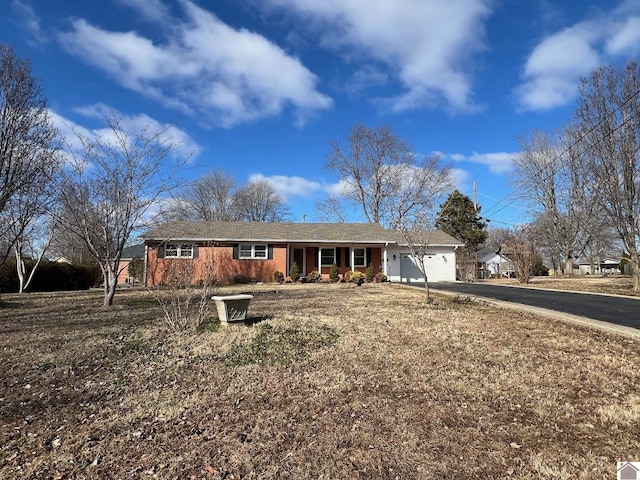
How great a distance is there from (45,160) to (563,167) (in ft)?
104

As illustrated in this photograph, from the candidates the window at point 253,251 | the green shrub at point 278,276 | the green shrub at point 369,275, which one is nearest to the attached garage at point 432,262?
the green shrub at point 369,275

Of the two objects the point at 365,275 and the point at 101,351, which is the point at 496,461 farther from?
the point at 365,275

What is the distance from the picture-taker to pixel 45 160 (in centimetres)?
1084

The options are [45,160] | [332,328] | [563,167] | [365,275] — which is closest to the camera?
[332,328]

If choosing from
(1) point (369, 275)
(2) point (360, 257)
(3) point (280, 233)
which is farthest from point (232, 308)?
(2) point (360, 257)

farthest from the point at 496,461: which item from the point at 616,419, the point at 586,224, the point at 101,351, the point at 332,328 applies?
the point at 586,224

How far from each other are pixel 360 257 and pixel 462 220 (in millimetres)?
15668

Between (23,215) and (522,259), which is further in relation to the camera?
(522,259)

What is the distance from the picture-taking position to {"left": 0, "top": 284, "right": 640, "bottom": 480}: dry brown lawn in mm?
2742

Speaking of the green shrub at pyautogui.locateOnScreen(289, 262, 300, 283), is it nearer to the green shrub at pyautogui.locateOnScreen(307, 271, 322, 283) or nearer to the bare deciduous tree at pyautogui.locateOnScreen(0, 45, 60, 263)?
the green shrub at pyautogui.locateOnScreen(307, 271, 322, 283)

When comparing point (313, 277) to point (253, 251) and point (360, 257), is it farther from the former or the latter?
point (253, 251)

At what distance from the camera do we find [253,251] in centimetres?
2122

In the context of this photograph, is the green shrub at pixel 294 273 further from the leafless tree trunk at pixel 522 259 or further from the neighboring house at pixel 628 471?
the neighboring house at pixel 628 471

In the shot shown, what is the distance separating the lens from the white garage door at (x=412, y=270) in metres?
23.2
